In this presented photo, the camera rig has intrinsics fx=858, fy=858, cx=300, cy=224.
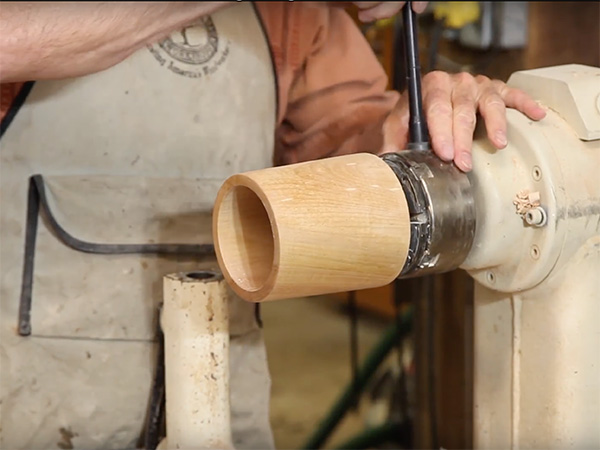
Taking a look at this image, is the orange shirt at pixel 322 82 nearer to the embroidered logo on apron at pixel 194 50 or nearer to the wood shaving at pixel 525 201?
the embroidered logo on apron at pixel 194 50

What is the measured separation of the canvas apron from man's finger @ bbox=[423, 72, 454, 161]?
25 cm

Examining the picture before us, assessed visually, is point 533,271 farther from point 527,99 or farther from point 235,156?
point 235,156

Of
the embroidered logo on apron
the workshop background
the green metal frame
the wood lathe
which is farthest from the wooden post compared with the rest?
the green metal frame

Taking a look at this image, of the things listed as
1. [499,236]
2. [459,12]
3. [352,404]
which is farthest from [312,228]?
[352,404]

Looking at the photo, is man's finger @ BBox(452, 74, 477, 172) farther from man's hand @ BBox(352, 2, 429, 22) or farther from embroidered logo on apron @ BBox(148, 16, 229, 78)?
embroidered logo on apron @ BBox(148, 16, 229, 78)

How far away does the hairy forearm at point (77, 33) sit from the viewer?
2.45 ft

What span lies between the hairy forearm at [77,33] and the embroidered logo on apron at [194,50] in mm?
135

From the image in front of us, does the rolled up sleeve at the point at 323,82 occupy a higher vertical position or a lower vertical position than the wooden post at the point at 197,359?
Result: higher

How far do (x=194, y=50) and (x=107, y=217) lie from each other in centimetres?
22

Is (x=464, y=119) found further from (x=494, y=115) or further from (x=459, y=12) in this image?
(x=459, y=12)

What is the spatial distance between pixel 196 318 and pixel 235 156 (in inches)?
12.0

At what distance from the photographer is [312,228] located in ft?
2.10

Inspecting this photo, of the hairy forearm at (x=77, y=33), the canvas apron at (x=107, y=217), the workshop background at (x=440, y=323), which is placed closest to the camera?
the hairy forearm at (x=77, y=33)

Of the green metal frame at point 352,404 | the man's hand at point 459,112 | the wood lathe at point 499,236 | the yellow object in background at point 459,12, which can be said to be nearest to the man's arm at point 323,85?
Answer: the man's hand at point 459,112
